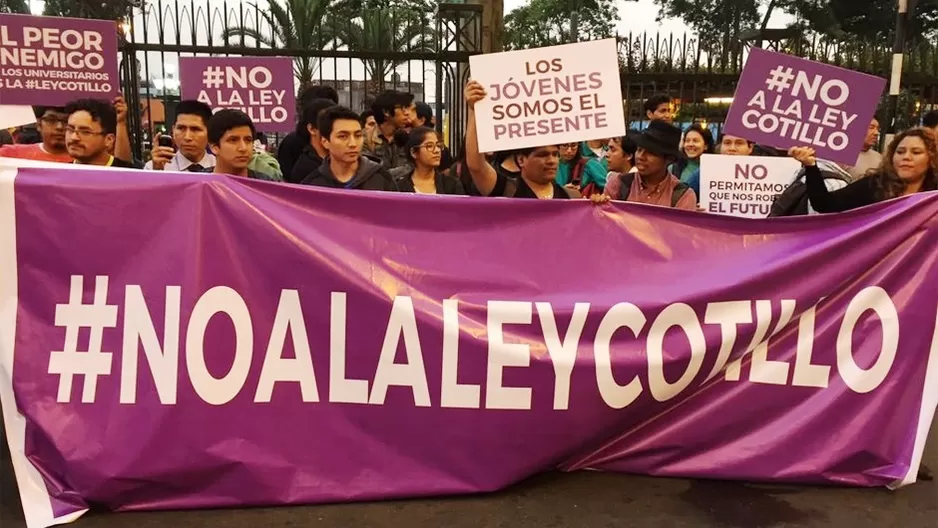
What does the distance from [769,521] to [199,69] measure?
18.2ft

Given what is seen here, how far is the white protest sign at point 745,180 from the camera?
542cm

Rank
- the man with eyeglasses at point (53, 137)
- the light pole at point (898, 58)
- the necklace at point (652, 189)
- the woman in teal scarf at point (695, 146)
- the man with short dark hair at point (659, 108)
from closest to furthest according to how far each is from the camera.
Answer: the necklace at point (652, 189) → the man with eyeglasses at point (53, 137) → the woman in teal scarf at point (695, 146) → the man with short dark hair at point (659, 108) → the light pole at point (898, 58)

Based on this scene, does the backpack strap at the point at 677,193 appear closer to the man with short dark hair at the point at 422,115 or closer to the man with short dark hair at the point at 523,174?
the man with short dark hair at the point at 523,174

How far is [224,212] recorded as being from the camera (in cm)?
371

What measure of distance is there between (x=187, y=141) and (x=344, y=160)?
125 centimetres

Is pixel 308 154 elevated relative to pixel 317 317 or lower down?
elevated

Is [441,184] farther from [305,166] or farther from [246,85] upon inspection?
[246,85]

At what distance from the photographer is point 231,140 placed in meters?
4.74

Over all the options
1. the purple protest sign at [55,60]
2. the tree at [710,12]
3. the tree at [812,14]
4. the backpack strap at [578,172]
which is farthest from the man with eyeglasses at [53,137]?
the tree at [710,12]

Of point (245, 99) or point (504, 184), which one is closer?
point (504, 184)

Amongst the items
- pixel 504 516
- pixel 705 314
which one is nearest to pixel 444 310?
pixel 504 516

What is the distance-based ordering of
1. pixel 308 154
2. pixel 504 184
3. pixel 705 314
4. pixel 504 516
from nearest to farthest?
pixel 504 516
pixel 705 314
pixel 504 184
pixel 308 154

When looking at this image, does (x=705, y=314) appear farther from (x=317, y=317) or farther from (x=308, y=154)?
(x=308, y=154)

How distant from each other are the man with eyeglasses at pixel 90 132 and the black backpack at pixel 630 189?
3.28 m
